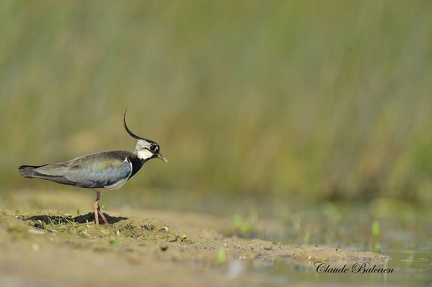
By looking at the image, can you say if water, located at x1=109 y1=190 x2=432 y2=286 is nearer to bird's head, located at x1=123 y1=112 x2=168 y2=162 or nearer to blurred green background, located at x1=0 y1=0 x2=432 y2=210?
blurred green background, located at x1=0 y1=0 x2=432 y2=210

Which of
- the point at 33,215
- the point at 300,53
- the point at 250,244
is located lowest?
the point at 250,244

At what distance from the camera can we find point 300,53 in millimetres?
13055

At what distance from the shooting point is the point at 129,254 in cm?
652

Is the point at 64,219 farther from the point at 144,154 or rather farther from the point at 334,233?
the point at 334,233

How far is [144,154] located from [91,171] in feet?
2.90

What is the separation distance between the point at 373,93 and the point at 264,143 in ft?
5.63

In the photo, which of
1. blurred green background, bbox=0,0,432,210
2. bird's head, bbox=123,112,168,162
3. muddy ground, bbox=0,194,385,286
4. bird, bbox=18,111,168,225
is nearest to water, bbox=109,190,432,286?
muddy ground, bbox=0,194,385,286

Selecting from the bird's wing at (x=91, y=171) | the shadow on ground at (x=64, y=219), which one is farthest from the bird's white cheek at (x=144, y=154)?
the shadow on ground at (x=64, y=219)

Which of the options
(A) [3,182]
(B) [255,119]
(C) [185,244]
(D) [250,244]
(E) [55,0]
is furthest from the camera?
(B) [255,119]

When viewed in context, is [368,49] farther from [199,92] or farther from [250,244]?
[250,244]

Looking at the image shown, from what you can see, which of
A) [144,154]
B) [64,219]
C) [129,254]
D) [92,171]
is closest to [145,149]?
[144,154]

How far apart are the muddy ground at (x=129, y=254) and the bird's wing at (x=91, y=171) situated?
34 cm

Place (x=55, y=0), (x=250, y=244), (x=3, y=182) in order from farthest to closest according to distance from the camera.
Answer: (x=55, y=0) < (x=3, y=182) < (x=250, y=244)

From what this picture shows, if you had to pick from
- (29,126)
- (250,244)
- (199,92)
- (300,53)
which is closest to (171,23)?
(199,92)
